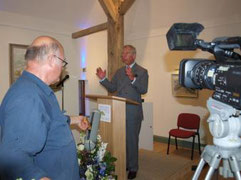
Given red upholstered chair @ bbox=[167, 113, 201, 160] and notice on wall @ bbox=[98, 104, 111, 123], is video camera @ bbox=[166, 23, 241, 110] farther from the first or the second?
red upholstered chair @ bbox=[167, 113, 201, 160]

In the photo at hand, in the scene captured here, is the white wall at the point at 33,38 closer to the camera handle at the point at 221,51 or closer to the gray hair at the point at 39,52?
the gray hair at the point at 39,52

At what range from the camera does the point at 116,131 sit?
2078 millimetres

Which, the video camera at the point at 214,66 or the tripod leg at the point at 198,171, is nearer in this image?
the video camera at the point at 214,66

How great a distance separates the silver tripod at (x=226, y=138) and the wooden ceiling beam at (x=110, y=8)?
302cm

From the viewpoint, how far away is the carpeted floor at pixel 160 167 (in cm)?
278

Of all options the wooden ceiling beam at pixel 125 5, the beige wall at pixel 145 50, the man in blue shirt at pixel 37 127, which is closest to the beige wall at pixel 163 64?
the beige wall at pixel 145 50

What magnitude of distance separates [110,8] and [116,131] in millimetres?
2316

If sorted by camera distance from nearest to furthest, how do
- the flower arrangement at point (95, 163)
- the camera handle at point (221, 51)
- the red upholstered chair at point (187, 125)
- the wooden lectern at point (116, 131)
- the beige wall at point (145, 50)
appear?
the camera handle at point (221, 51) → the flower arrangement at point (95, 163) → the wooden lectern at point (116, 131) → the beige wall at point (145, 50) → the red upholstered chair at point (187, 125)

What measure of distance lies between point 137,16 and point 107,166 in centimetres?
393

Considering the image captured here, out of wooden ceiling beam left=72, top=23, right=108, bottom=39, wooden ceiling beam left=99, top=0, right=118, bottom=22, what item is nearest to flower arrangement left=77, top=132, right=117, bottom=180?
wooden ceiling beam left=99, top=0, right=118, bottom=22

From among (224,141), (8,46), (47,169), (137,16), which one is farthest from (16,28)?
(224,141)

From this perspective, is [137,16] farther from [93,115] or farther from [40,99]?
[40,99]

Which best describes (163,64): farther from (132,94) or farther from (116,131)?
(116,131)

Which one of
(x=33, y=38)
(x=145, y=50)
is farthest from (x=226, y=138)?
(x=145, y=50)
